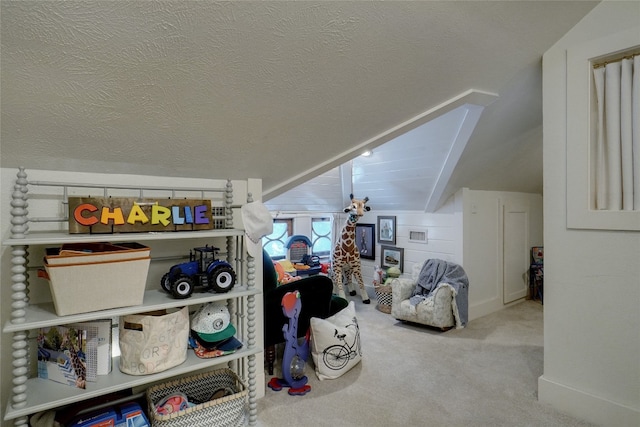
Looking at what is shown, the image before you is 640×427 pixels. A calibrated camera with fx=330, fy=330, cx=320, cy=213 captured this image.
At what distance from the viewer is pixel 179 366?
151 centimetres

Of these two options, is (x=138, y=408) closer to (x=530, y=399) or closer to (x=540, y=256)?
(x=530, y=399)

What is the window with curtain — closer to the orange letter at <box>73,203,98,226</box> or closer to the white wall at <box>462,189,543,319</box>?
the white wall at <box>462,189,543,319</box>

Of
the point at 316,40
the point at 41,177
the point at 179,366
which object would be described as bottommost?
the point at 179,366

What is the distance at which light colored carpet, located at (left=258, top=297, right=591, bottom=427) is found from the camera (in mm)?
1784

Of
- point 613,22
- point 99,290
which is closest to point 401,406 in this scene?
point 99,290

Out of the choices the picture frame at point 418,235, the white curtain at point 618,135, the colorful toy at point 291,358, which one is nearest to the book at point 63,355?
the colorful toy at point 291,358

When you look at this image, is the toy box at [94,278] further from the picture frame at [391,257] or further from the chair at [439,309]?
the picture frame at [391,257]

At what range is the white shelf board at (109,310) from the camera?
121 cm

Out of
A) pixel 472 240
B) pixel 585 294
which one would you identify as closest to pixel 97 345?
pixel 585 294

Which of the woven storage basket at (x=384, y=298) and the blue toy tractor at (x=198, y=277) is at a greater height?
the blue toy tractor at (x=198, y=277)

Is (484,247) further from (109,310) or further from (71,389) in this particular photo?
(71,389)

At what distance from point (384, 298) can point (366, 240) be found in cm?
109

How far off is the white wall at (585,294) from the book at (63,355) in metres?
2.37

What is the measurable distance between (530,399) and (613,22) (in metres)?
2.09
